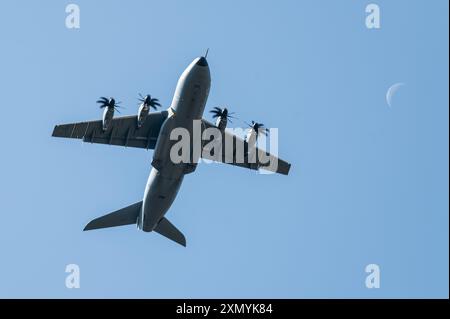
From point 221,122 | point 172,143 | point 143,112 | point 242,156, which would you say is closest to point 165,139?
point 172,143

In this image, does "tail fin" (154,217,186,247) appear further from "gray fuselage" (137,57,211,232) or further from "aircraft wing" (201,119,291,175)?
"aircraft wing" (201,119,291,175)

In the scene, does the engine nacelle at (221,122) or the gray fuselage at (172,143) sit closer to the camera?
the gray fuselage at (172,143)

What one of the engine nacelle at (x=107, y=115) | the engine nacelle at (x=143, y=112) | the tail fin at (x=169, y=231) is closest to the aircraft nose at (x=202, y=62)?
the engine nacelle at (x=143, y=112)

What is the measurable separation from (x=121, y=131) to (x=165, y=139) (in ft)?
17.5

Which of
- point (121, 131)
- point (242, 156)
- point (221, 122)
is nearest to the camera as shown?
point (221, 122)

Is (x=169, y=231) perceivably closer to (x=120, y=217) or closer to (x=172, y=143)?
(x=120, y=217)

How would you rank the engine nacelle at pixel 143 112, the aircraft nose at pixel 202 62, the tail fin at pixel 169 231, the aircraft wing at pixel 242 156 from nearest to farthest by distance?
the aircraft nose at pixel 202 62 < the engine nacelle at pixel 143 112 < the aircraft wing at pixel 242 156 < the tail fin at pixel 169 231

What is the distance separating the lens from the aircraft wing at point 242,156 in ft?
163

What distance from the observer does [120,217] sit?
51.7 meters

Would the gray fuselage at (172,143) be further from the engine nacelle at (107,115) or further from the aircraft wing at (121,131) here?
the engine nacelle at (107,115)

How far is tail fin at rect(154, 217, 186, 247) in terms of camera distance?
173 feet
